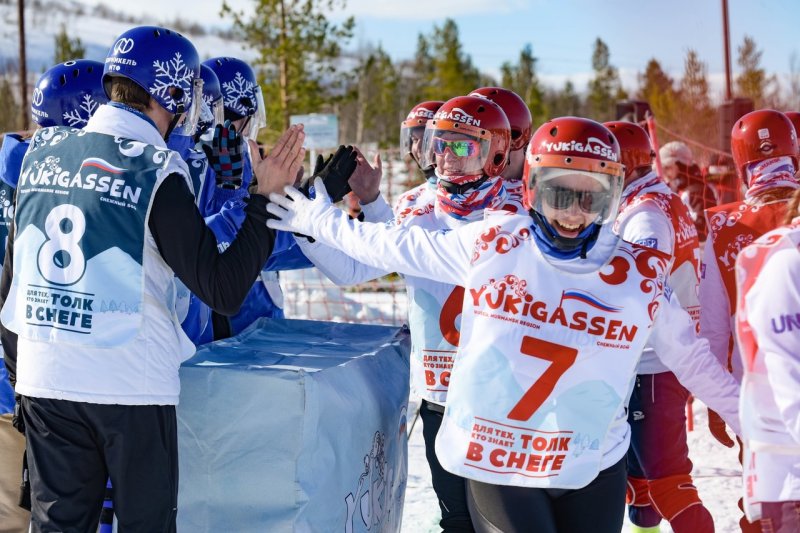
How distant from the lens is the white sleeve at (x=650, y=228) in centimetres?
367

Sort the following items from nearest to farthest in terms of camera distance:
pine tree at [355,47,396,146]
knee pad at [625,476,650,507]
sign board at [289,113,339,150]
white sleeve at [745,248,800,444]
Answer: white sleeve at [745,248,800,444]
knee pad at [625,476,650,507]
sign board at [289,113,339,150]
pine tree at [355,47,396,146]

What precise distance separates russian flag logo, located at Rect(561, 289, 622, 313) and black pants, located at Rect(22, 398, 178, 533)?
1.22 m

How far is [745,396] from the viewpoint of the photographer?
2047mm

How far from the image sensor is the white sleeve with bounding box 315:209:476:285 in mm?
2566

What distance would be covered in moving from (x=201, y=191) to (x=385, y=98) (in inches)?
1988

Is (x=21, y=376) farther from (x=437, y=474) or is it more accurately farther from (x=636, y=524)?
(x=636, y=524)

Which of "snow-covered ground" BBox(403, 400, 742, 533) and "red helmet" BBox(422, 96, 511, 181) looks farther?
"snow-covered ground" BBox(403, 400, 742, 533)

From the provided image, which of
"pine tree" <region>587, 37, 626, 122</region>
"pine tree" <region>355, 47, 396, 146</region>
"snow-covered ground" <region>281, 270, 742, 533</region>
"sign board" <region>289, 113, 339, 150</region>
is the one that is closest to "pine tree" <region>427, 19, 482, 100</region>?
"pine tree" <region>355, 47, 396, 146</region>

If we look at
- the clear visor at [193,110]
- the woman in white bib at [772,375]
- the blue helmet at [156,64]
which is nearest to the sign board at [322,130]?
the clear visor at [193,110]

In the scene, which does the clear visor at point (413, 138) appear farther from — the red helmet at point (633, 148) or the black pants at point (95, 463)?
the black pants at point (95, 463)

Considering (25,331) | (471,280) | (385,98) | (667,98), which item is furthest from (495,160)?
(385,98)

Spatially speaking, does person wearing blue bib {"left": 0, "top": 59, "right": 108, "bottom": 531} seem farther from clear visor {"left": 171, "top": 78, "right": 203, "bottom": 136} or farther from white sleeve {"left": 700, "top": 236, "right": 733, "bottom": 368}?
white sleeve {"left": 700, "top": 236, "right": 733, "bottom": 368}

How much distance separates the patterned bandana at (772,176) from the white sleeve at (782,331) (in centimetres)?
197

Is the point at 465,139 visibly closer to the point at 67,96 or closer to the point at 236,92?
the point at 236,92
